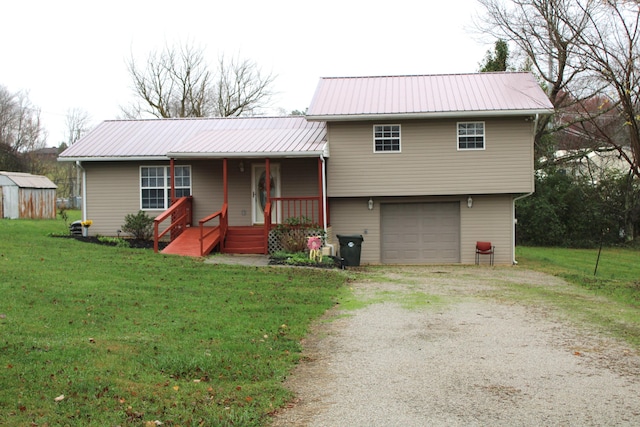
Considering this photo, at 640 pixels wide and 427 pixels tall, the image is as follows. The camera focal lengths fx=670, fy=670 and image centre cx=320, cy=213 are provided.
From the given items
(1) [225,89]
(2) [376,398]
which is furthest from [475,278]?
(1) [225,89]

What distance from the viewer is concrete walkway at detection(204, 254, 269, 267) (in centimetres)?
1652

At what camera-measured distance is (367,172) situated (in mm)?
20406

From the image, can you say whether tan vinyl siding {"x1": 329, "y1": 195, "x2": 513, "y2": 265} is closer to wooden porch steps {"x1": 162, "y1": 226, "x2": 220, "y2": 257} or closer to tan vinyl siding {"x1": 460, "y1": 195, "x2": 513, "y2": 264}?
tan vinyl siding {"x1": 460, "y1": 195, "x2": 513, "y2": 264}

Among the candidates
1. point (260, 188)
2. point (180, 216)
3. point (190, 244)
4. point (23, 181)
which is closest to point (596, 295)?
point (190, 244)

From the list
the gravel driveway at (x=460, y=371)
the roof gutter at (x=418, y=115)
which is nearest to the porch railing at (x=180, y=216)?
the roof gutter at (x=418, y=115)

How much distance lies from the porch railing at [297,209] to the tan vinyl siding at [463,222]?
0.91 m

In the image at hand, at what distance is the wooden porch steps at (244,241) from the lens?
1903 centimetres

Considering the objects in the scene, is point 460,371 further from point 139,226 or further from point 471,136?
point 139,226

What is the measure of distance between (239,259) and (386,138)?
6172mm

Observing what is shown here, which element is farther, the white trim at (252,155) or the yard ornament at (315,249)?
the white trim at (252,155)

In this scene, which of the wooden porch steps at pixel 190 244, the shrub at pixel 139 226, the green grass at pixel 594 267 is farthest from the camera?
the shrub at pixel 139 226

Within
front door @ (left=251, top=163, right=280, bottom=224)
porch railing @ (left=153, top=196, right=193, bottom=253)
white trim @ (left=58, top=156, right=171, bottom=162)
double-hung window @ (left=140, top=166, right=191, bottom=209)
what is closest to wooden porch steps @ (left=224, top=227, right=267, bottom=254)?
front door @ (left=251, top=163, right=280, bottom=224)

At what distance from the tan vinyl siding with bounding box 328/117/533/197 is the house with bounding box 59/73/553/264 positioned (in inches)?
1.2

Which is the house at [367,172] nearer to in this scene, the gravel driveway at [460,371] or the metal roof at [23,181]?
the gravel driveway at [460,371]
